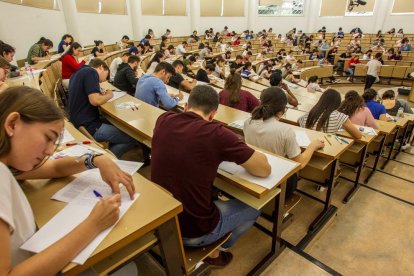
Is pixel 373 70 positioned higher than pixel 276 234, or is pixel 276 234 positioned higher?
pixel 373 70

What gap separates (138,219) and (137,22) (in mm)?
12935

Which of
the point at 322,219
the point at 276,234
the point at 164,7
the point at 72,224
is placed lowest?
the point at 322,219

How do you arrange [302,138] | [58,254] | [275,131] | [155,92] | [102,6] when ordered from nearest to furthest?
[58,254] < [275,131] < [302,138] < [155,92] < [102,6]

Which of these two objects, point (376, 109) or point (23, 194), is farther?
point (376, 109)

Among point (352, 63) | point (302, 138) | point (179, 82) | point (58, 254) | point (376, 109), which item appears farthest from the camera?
point (352, 63)

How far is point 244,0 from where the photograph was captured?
679 inches

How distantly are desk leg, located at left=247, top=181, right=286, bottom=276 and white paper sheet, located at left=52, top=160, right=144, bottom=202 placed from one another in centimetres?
105

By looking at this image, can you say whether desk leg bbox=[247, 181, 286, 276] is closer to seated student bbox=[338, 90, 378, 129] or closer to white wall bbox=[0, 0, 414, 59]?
seated student bbox=[338, 90, 378, 129]

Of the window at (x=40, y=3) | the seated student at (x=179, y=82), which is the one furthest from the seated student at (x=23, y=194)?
the window at (x=40, y=3)

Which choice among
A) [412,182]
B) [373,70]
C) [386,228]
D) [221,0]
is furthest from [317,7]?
[386,228]

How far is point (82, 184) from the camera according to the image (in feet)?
4.43

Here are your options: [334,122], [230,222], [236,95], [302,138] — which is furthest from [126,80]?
[230,222]

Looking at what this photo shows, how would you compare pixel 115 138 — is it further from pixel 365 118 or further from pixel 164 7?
pixel 164 7

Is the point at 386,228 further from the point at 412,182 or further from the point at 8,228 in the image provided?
the point at 8,228
